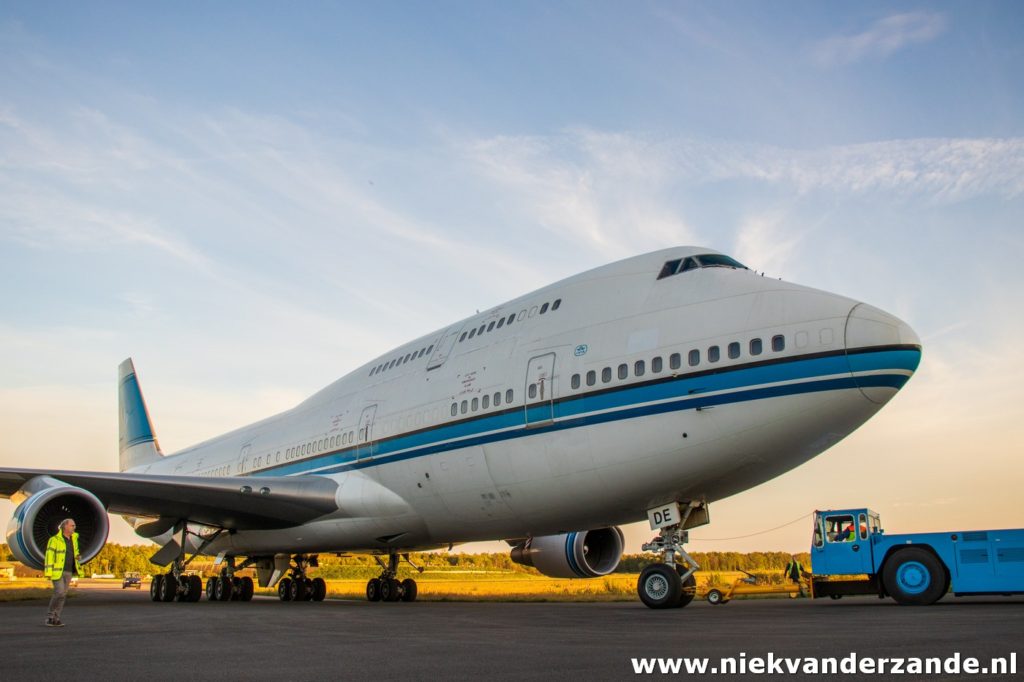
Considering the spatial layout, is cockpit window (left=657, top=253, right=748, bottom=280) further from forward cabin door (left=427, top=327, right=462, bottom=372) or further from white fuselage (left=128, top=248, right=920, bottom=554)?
forward cabin door (left=427, top=327, right=462, bottom=372)

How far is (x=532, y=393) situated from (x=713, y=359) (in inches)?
126

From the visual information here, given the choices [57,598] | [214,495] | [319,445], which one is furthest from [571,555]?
[57,598]

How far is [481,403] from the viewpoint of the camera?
14.6m

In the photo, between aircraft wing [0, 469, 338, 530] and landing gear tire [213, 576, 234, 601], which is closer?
aircraft wing [0, 469, 338, 530]

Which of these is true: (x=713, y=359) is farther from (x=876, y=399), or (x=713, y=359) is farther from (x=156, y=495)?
(x=156, y=495)

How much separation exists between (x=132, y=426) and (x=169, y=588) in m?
14.2

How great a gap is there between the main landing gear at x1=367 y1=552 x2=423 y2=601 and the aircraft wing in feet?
9.98

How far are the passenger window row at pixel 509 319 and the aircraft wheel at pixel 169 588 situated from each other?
9231mm

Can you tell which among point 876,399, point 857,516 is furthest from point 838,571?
point 876,399

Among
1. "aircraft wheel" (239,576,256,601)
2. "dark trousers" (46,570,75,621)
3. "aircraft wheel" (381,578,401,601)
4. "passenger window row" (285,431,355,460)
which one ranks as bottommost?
"aircraft wheel" (239,576,256,601)

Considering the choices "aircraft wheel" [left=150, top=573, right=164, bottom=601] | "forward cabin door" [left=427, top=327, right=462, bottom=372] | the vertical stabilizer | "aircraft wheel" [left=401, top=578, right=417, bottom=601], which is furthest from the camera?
the vertical stabilizer

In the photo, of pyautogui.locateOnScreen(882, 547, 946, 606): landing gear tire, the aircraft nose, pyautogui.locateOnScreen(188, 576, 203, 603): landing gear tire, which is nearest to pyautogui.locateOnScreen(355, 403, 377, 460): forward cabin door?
pyautogui.locateOnScreen(188, 576, 203, 603): landing gear tire

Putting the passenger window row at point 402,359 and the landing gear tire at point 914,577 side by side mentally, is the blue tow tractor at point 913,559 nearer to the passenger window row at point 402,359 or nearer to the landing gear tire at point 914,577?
the landing gear tire at point 914,577

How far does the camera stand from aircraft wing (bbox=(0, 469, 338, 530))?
Result: 16.3 metres
